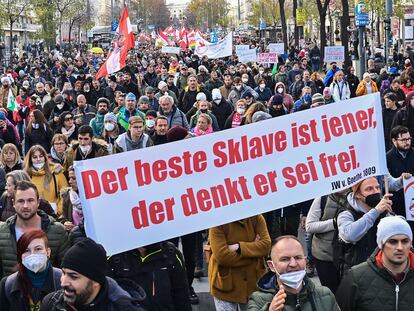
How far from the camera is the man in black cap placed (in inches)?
152

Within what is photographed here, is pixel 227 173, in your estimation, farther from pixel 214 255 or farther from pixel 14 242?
pixel 14 242

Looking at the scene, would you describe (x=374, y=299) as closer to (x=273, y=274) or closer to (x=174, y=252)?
(x=273, y=274)

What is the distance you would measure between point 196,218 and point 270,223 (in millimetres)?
3385

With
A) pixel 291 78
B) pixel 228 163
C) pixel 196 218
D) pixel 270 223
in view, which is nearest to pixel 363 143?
pixel 228 163

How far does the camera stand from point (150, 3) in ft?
395

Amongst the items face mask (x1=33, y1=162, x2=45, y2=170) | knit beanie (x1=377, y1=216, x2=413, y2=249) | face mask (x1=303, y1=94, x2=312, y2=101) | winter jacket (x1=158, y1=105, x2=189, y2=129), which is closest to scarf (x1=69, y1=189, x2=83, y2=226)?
face mask (x1=33, y1=162, x2=45, y2=170)

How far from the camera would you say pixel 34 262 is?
179 inches

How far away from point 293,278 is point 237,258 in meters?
1.75

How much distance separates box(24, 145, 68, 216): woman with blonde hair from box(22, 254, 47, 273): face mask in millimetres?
3427

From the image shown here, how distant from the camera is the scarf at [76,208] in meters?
6.81

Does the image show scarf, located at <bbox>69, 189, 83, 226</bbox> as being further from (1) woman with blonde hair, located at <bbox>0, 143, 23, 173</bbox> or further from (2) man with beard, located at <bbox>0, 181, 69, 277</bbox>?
(1) woman with blonde hair, located at <bbox>0, 143, 23, 173</bbox>

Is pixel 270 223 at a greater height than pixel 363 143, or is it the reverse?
pixel 363 143

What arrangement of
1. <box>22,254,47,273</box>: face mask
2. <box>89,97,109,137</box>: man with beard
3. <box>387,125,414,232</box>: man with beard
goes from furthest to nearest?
<box>89,97,109,137</box>: man with beard → <box>387,125,414,232</box>: man with beard → <box>22,254,47,273</box>: face mask

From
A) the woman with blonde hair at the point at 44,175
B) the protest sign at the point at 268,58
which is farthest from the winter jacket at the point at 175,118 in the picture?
the protest sign at the point at 268,58
